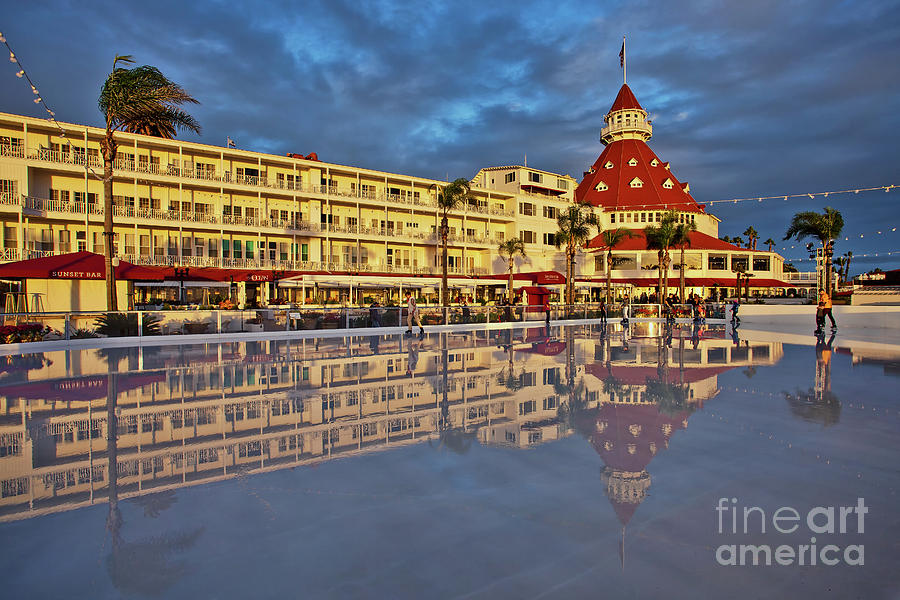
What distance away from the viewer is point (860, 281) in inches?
2466

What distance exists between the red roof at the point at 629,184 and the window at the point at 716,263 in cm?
801

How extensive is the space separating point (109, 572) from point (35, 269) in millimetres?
20374

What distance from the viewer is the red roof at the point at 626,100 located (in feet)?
228

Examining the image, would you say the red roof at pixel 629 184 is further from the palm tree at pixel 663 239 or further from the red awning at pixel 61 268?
the red awning at pixel 61 268

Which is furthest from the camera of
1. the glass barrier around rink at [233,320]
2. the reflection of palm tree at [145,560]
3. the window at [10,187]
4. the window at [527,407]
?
the window at [10,187]

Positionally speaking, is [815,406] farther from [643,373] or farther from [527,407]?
[527,407]

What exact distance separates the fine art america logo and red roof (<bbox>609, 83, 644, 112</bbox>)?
75.2m

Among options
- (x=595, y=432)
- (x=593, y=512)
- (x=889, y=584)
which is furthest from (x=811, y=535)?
(x=595, y=432)

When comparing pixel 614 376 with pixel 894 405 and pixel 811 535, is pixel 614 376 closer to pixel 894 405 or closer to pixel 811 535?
pixel 894 405

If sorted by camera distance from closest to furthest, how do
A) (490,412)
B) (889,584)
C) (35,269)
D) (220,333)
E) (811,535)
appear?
(889,584)
(811,535)
(490,412)
(35,269)
(220,333)

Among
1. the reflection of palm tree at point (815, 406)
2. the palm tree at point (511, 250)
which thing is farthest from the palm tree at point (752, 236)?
the reflection of palm tree at point (815, 406)

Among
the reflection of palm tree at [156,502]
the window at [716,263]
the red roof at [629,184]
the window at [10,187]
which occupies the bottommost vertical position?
the reflection of palm tree at [156,502]

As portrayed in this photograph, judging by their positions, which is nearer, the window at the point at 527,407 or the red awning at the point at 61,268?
the window at the point at 527,407

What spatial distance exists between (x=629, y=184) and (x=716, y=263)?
51.7 feet
